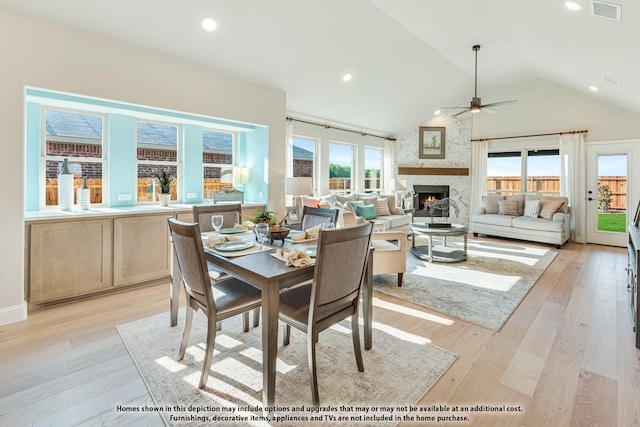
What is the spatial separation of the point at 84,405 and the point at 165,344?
25.3 inches

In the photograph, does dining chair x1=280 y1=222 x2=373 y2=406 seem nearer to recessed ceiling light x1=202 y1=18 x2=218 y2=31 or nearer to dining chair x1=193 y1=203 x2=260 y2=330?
dining chair x1=193 y1=203 x2=260 y2=330

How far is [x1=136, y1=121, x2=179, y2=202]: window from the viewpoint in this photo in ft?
13.4

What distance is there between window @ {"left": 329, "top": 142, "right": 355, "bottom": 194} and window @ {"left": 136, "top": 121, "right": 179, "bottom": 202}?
3346 mm

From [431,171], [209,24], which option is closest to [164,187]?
[209,24]

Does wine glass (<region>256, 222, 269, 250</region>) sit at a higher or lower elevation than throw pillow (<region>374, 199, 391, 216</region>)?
→ lower

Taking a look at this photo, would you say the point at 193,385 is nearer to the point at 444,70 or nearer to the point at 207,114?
the point at 207,114

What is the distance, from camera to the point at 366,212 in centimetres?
583

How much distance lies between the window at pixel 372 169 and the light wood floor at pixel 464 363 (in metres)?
4.82

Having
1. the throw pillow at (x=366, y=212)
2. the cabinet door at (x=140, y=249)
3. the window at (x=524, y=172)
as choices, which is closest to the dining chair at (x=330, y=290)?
the cabinet door at (x=140, y=249)

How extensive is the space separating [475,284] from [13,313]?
461cm

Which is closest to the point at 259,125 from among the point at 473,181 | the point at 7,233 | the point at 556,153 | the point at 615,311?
the point at 7,233

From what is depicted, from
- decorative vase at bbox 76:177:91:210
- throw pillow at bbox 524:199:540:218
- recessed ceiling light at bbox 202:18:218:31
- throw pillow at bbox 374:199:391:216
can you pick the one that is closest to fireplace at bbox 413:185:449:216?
throw pillow at bbox 524:199:540:218

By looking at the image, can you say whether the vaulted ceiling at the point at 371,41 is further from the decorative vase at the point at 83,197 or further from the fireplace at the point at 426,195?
the fireplace at the point at 426,195

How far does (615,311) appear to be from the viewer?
3.01 m
